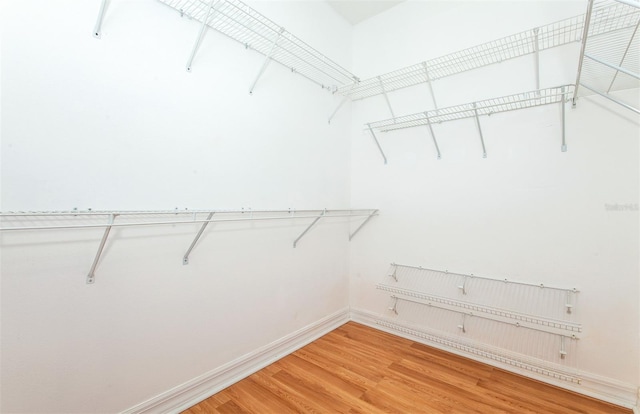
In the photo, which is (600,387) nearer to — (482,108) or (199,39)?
(482,108)

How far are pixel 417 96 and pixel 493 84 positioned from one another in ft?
1.85

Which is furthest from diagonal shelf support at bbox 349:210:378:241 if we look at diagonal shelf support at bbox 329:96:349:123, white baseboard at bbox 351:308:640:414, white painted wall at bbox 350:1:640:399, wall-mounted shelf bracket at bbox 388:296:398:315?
white baseboard at bbox 351:308:640:414

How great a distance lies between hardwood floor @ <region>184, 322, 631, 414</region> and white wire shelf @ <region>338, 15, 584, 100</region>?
7.02 feet

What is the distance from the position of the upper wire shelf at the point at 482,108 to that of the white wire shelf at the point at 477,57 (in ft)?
0.95

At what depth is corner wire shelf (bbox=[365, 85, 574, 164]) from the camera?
1.78 metres

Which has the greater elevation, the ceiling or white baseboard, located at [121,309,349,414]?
the ceiling

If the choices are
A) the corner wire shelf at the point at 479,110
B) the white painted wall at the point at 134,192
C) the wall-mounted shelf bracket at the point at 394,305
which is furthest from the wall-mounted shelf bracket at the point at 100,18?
the wall-mounted shelf bracket at the point at 394,305

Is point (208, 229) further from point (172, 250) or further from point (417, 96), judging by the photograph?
point (417, 96)

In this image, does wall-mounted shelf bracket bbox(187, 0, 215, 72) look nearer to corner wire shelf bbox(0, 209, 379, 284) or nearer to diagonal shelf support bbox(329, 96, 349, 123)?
corner wire shelf bbox(0, 209, 379, 284)

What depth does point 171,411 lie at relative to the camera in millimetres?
1503

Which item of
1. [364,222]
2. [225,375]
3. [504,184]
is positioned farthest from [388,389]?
[504,184]

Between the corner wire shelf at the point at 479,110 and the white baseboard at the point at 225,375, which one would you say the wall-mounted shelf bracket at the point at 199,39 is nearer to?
the corner wire shelf at the point at 479,110

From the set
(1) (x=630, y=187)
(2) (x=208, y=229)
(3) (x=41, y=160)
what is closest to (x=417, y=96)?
(1) (x=630, y=187)

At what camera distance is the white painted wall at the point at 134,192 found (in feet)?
3.62
